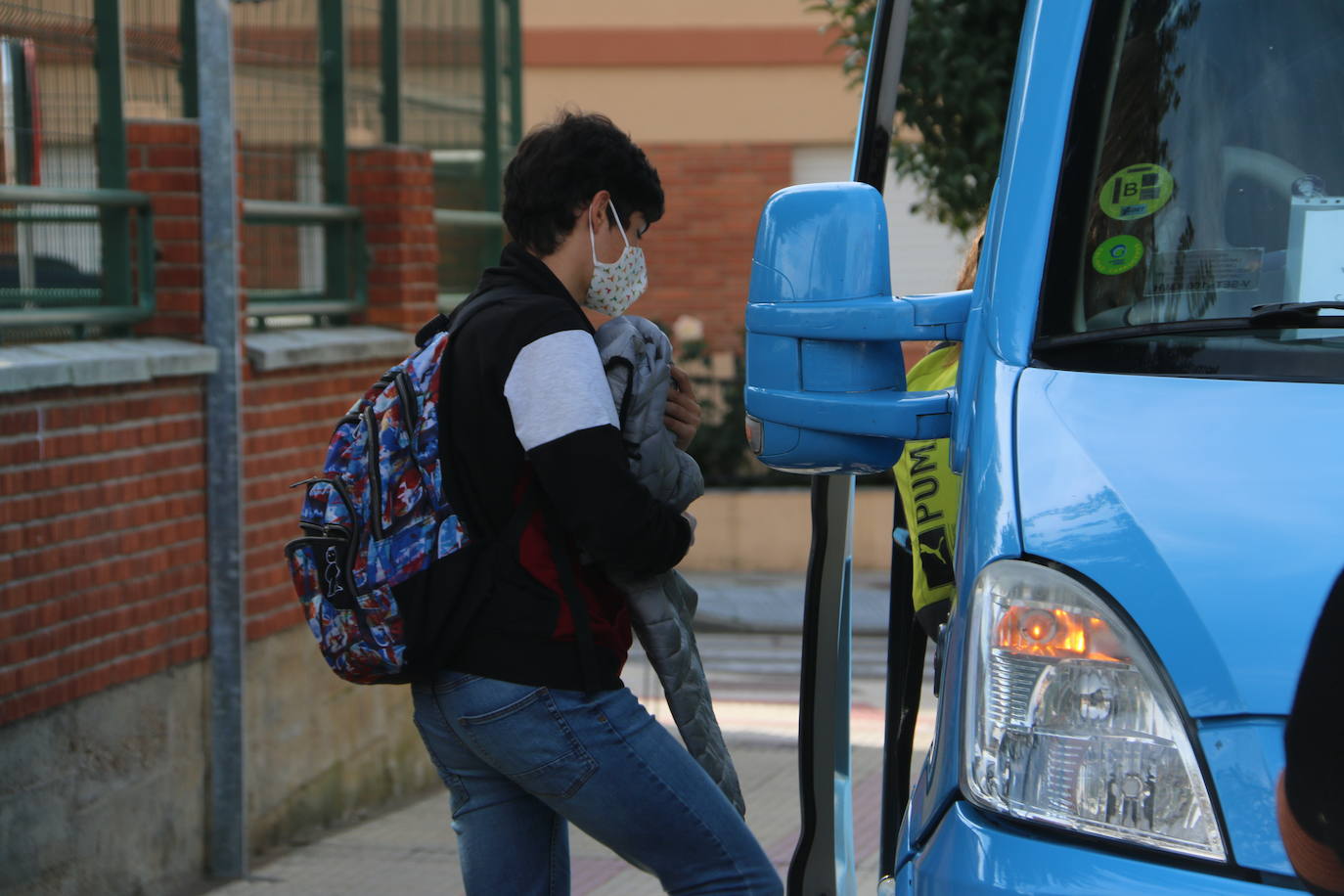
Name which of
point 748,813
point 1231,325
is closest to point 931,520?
point 1231,325

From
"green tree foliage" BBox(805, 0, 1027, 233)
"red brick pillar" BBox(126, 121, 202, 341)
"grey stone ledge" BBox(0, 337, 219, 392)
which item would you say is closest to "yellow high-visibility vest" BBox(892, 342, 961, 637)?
"grey stone ledge" BBox(0, 337, 219, 392)

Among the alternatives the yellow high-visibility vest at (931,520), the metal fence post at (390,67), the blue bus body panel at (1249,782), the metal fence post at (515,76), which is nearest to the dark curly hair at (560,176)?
the yellow high-visibility vest at (931,520)

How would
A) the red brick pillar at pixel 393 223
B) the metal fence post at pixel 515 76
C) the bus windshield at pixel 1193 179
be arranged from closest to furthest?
1. the bus windshield at pixel 1193 179
2. the red brick pillar at pixel 393 223
3. the metal fence post at pixel 515 76

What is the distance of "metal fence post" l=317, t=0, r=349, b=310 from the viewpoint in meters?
6.35

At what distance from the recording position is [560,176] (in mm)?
3039

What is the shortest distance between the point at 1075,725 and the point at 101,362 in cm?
331

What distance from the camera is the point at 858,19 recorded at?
25.1 feet

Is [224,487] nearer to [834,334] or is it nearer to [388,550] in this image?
[388,550]

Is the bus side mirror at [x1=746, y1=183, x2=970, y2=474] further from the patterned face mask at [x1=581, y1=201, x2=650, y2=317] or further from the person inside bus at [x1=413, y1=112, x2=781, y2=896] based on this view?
the patterned face mask at [x1=581, y1=201, x2=650, y2=317]

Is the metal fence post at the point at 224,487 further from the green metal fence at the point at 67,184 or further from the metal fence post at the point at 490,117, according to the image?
the metal fence post at the point at 490,117

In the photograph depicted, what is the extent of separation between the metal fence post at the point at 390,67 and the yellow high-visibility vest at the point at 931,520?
152 inches

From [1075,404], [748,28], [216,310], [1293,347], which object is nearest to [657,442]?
[1075,404]

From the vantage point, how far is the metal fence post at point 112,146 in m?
5.07

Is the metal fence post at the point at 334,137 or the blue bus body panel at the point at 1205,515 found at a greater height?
the metal fence post at the point at 334,137
